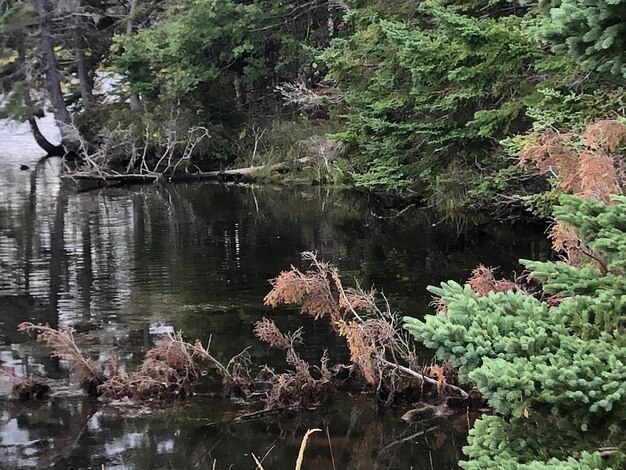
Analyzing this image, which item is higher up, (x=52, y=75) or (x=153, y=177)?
(x=52, y=75)

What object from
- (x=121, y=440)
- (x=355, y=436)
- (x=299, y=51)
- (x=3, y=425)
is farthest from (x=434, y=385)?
(x=299, y=51)

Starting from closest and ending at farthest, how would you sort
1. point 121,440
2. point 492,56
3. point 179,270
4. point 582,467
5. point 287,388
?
point 582,467
point 121,440
point 287,388
point 492,56
point 179,270

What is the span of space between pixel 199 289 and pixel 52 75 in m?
21.2

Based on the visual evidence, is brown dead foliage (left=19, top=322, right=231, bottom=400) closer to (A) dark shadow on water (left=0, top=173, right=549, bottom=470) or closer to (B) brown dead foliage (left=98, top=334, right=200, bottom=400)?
(B) brown dead foliage (left=98, top=334, right=200, bottom=400)

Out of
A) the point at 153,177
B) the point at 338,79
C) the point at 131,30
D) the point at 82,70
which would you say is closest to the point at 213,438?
the point at 338,79

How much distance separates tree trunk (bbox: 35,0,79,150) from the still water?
18.1 feet

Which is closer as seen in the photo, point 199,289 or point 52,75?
point 199,289

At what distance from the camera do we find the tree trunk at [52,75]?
1182 inches

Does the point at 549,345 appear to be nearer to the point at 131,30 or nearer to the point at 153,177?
the point at 153,177

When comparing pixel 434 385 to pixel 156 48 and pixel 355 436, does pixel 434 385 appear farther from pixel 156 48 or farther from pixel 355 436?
pixel 156 48

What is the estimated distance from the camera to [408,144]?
54.7ft

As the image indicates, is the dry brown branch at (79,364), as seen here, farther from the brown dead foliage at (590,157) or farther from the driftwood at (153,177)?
the driftwood at (153,177)

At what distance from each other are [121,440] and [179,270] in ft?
21.6

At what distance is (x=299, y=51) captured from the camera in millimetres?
Result: 27297
